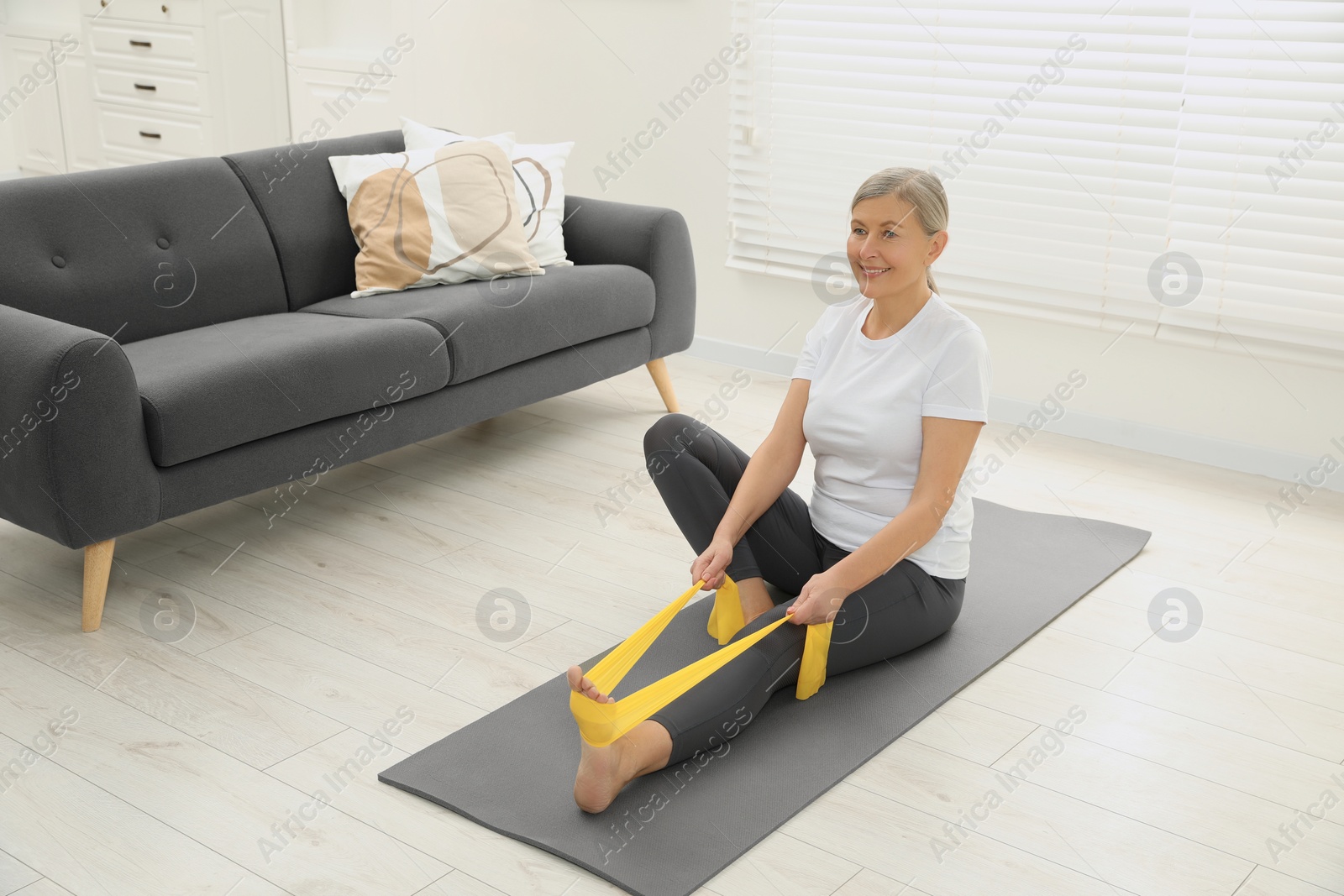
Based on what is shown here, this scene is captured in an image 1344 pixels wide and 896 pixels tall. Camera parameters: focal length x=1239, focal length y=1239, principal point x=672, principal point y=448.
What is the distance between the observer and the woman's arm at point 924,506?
205 cm

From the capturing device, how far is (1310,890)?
172cm

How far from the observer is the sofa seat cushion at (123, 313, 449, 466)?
246cm

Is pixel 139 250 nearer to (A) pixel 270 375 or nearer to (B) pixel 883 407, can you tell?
(A) pixel 270 375

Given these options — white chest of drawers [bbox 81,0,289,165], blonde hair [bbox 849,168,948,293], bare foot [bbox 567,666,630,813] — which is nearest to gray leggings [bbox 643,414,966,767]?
bare foot [bbox 567,666,630,813]

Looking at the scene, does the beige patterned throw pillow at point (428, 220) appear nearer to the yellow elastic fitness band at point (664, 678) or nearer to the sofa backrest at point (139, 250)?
the sofa backrest at point (139, 250)

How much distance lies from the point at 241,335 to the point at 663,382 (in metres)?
1.26

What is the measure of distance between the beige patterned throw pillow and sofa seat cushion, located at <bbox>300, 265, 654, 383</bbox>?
0.05m

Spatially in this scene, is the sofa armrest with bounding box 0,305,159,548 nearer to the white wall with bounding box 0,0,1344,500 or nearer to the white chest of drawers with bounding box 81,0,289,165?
the white wall with bounding box 0,0,1344,500

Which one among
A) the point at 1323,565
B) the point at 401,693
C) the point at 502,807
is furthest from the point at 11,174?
the point at 1323,565

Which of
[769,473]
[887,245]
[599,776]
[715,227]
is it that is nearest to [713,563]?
[769,473]

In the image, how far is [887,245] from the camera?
2045 mm

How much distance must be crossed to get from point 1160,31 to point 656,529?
1.84 meters

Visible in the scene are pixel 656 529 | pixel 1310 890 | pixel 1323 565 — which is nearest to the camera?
pixel 1310 890

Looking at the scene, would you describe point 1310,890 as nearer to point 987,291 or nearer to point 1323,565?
point 1323,565
